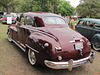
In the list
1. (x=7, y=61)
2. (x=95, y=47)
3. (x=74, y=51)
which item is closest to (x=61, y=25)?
(x=74, y=51)

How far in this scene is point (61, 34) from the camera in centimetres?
373

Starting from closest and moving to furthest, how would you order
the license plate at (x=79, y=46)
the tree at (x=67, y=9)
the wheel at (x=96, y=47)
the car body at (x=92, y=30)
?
the license plate at (x=79, y=46) < the car body at (x=92, y=30) < the wheel at (x=96, y=47) < the tree at (x=67, y=9)

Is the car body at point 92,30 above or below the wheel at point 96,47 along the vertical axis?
above

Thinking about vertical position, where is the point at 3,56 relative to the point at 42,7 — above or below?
below

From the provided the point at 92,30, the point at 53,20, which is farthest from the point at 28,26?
the point at 92,30

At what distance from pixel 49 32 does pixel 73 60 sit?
1142mm

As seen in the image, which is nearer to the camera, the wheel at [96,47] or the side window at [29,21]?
the side window at [29,21]

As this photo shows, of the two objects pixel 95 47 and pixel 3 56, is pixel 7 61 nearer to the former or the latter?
pixel 3 56

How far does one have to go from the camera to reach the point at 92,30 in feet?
22.2

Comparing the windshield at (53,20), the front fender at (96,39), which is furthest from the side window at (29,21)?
the front fender at (96,39)

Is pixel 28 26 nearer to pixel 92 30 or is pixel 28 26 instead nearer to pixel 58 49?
pixel 58 49

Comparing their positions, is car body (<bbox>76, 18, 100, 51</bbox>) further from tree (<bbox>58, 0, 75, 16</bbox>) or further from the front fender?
tree (<bbox>58, 0, 75, 16</bbox>)

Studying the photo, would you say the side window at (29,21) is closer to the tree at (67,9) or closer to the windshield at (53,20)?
the windshield at (53,20)

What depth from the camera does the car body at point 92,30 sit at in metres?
6.34
